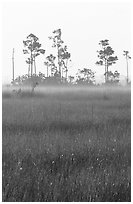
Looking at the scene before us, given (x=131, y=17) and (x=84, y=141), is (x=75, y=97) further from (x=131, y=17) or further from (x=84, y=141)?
(x=131, y=17)

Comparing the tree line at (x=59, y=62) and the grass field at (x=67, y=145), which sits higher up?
the tree line at (x=59, y=62)

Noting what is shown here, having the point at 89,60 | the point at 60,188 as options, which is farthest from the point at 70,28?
the point at 60,188

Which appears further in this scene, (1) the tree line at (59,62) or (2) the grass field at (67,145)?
(1) the tree line at (59,62)

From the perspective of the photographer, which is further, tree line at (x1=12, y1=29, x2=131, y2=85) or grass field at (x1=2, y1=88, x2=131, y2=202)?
tree line at (x1=12, y1=29, x2=131, y2=85)

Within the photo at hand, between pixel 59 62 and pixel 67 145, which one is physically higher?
pixel 59 62
